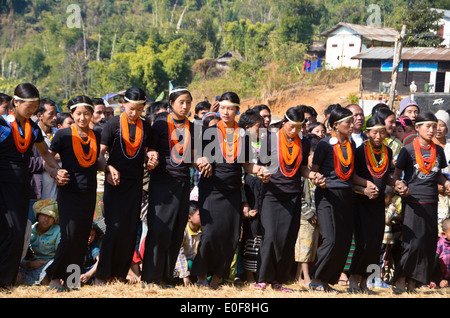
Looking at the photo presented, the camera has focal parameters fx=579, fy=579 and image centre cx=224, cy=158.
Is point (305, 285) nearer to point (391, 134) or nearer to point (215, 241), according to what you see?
point (215, 241)

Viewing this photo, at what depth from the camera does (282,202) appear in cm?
623

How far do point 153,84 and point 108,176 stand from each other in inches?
1712

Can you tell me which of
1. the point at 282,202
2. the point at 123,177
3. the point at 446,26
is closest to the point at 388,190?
the point at 282,202

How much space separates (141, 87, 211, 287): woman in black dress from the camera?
6.00 metres

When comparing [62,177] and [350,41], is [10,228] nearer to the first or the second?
[62,177]

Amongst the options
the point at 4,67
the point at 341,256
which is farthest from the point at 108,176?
the point at 4,67

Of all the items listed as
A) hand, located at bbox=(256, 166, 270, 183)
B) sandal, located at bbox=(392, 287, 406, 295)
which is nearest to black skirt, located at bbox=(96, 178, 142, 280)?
hand, located at bbox=(256, 166, 270, 183)

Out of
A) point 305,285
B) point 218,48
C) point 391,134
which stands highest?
point 218,48

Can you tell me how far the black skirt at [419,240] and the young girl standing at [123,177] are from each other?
3035 mm

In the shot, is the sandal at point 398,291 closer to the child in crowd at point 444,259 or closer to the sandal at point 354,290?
the sandal at point 354,290

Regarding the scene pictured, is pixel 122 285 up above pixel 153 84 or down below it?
below

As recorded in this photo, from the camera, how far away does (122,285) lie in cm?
595
